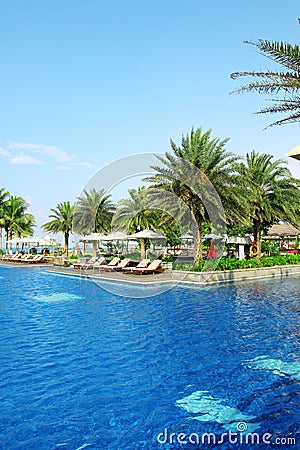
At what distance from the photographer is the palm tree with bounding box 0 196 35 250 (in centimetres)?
4328

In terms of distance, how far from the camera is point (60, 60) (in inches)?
662

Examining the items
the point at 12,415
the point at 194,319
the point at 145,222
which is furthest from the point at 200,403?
the point at 145,222

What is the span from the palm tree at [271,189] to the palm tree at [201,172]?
120 inches

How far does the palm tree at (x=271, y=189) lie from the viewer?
23359mm

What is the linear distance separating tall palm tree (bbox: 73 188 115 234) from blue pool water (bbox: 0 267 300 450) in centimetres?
2271

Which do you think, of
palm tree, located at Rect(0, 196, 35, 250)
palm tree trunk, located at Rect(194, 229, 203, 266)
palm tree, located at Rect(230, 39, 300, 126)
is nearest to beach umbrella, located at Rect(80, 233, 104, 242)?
palm tree trunk, located at Rect(194, 229, 203, 266)

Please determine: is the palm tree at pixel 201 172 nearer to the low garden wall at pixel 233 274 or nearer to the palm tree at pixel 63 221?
the low garden wall at pixel 233 274

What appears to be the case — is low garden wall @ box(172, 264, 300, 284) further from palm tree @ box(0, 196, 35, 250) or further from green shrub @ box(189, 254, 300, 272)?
palm tree @ box(0, 196, 35, 250)

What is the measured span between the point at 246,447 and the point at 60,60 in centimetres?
1678

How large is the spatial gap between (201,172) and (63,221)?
2206cm
